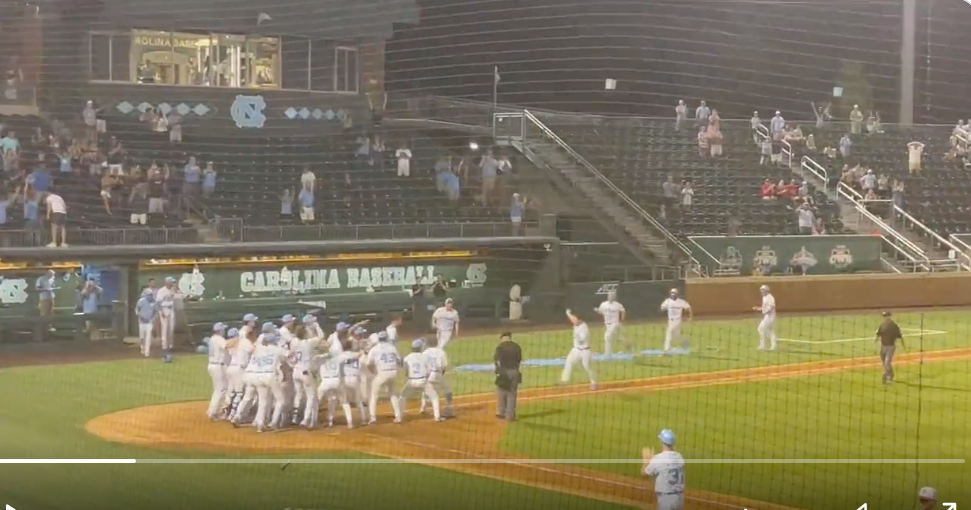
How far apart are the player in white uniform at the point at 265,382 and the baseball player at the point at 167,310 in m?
0.97

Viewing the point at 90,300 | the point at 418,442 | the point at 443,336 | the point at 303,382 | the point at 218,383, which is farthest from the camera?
the point at 90,300

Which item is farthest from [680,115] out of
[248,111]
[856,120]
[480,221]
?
[248,111]

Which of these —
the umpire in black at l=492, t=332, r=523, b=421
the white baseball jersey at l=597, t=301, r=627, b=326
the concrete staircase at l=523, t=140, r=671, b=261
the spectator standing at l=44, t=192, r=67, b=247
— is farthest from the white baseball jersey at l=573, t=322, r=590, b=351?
the spectator standing at l=44, t=192, r=67, b=247

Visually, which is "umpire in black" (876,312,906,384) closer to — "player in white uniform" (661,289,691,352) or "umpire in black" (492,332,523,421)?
"player in white uniform" (661,289,691,352)

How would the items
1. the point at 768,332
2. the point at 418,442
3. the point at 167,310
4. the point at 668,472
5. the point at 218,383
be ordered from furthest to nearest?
1. the point at 768,332
2. the point at 167,310
3. the point at 218,383
4. the point at 418,442
5. the point at 668,472

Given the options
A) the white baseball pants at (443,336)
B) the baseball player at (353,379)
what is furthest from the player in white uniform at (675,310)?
the baseball player at (353,379)

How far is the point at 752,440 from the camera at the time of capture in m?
10.2

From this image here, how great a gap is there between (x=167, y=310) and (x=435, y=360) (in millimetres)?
2169

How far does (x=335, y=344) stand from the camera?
415 inches

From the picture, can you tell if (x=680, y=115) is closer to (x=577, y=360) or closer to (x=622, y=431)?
(x=577, y=360)

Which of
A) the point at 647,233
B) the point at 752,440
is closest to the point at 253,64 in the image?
the point at 647,233

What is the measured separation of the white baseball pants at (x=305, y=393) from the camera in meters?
10.3

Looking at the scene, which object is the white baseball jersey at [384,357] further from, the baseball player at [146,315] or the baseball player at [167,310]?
the baseball player at [146,315]

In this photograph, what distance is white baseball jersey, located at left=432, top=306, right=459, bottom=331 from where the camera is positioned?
37.1 feet
